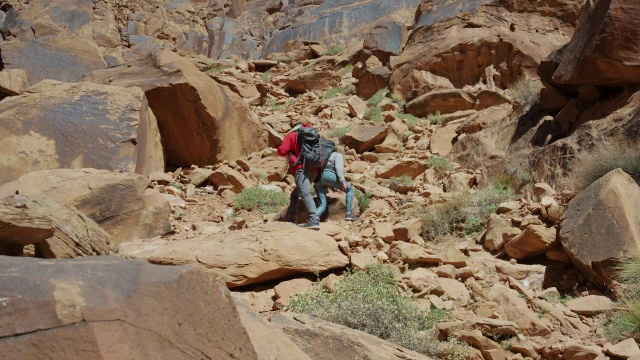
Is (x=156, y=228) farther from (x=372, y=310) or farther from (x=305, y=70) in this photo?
(x=305, y=70)

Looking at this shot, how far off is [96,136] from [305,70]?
439 inches

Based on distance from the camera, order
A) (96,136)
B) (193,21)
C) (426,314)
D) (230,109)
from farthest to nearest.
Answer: (193,21)
(230,109)
(96,136)
(426,314)

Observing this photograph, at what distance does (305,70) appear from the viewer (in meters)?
19.3

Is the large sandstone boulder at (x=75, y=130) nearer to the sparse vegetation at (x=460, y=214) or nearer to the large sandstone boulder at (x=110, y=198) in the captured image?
the large sandstone boulder at (x=110, y=198)

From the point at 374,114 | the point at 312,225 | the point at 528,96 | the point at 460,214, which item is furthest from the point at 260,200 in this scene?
the point at 374,114

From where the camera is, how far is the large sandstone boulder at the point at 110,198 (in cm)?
682

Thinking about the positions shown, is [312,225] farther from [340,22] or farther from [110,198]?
[340,22]

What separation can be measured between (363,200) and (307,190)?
3.74 ft

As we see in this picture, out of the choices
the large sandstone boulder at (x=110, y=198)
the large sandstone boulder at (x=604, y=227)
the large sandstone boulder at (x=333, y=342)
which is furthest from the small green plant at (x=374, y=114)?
the large sandstone boulder at (x=333, y=342)

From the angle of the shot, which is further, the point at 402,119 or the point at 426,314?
the point at 402,119

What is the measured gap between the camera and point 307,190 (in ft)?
22.7

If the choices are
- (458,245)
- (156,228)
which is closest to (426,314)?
(458,245)

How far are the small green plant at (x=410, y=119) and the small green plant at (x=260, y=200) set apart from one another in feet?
15.6

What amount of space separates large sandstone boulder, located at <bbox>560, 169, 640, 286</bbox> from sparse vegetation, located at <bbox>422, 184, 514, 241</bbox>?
1.39 meters
